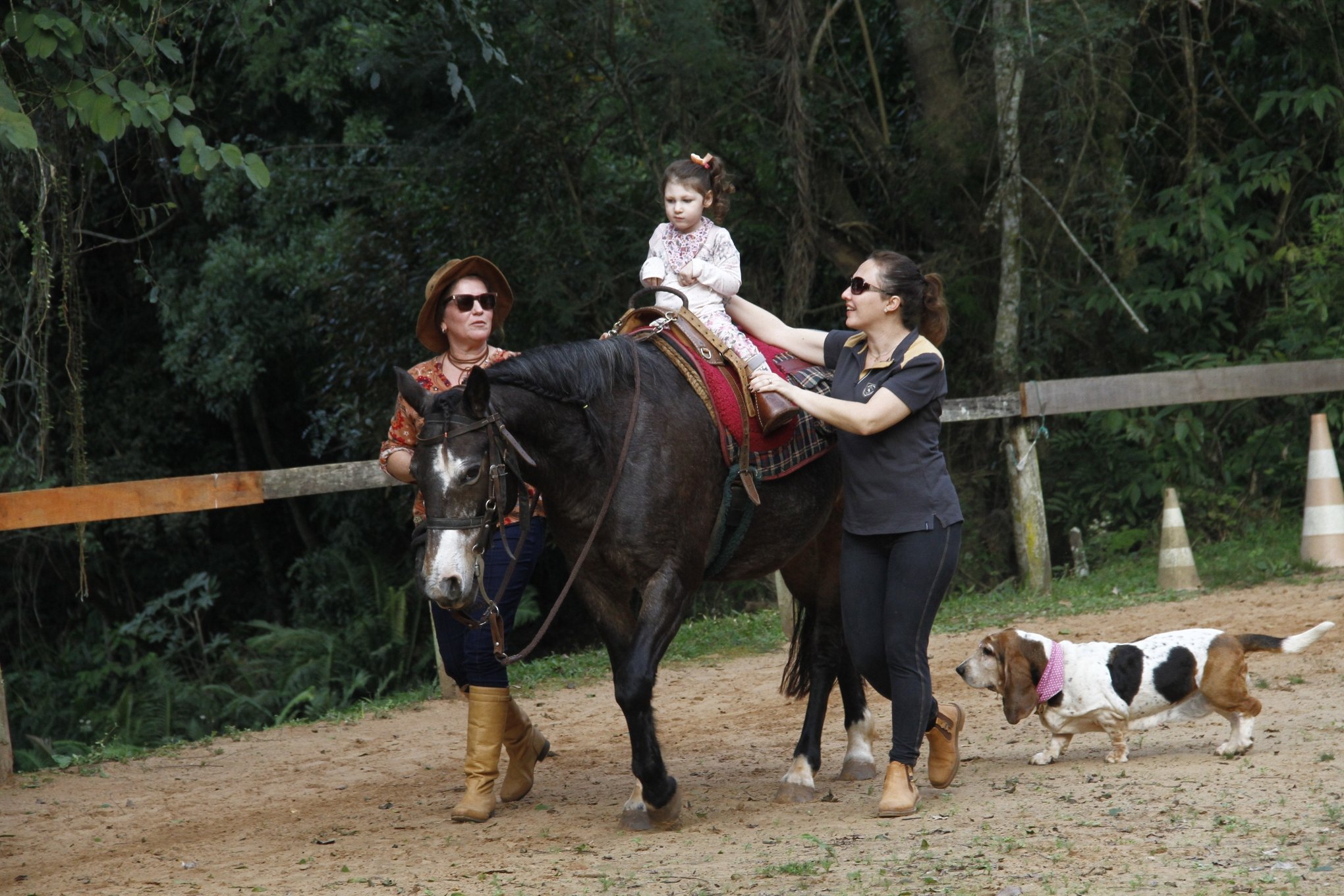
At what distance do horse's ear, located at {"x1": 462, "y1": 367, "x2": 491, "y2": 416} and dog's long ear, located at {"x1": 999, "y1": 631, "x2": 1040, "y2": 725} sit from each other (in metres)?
2.09

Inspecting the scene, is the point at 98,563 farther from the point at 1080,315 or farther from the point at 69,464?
the point at 1080,315

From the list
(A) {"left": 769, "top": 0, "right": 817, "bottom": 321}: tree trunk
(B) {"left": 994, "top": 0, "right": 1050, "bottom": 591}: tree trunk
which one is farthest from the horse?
(A) {"left": 769, "top": 0, "right": 817, "bottom": 321}: tree trunk

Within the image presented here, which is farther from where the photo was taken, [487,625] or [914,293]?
[487,625]

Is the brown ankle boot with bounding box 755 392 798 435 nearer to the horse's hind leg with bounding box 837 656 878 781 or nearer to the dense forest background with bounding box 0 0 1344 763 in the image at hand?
the horse's hind leg with bounding box 837 656 878 781

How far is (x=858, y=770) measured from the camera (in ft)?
16.1

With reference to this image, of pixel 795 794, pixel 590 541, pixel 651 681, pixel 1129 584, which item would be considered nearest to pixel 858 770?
pixel 795 794

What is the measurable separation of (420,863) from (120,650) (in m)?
9.85

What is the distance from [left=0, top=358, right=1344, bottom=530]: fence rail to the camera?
5.81m

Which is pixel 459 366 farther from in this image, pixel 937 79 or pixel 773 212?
pixel 937 79

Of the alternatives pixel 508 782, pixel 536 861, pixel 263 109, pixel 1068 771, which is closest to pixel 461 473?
pixel 536 861

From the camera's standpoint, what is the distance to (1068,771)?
4559 mm

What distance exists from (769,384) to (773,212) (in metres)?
6.63

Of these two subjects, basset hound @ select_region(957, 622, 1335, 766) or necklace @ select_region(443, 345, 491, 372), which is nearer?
basset hound @ select_region(957, 622, 1335, 766)

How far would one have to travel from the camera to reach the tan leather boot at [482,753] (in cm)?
460
